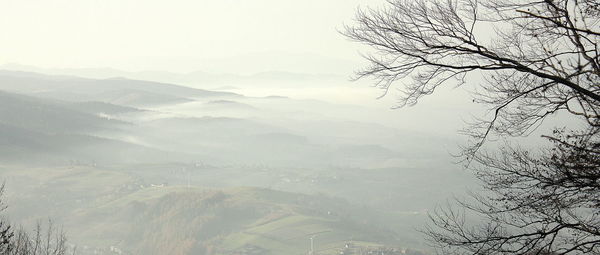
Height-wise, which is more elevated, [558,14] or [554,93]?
[558,14]

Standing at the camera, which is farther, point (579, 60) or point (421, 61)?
point (421, 61)

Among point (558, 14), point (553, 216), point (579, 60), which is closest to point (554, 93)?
point (579, 60)

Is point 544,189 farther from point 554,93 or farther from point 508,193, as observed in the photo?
point 554,93

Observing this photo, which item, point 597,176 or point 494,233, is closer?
point 597,176

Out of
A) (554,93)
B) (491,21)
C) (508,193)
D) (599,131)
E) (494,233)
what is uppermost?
(491,21)

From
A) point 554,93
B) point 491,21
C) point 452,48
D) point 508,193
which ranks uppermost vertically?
point 491,21

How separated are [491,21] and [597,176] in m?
2.65

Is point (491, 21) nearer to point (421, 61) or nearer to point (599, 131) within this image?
point (421, 61)

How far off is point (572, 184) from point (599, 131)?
0.85m

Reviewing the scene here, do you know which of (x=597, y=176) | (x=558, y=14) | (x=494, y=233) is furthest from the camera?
(x=494, y=233)

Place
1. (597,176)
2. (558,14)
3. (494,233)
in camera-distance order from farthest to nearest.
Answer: (494,233) < (558,14) < (597,176)

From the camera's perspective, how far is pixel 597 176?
7156 mm

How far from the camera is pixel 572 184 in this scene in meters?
7.57

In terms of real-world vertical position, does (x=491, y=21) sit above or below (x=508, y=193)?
above
